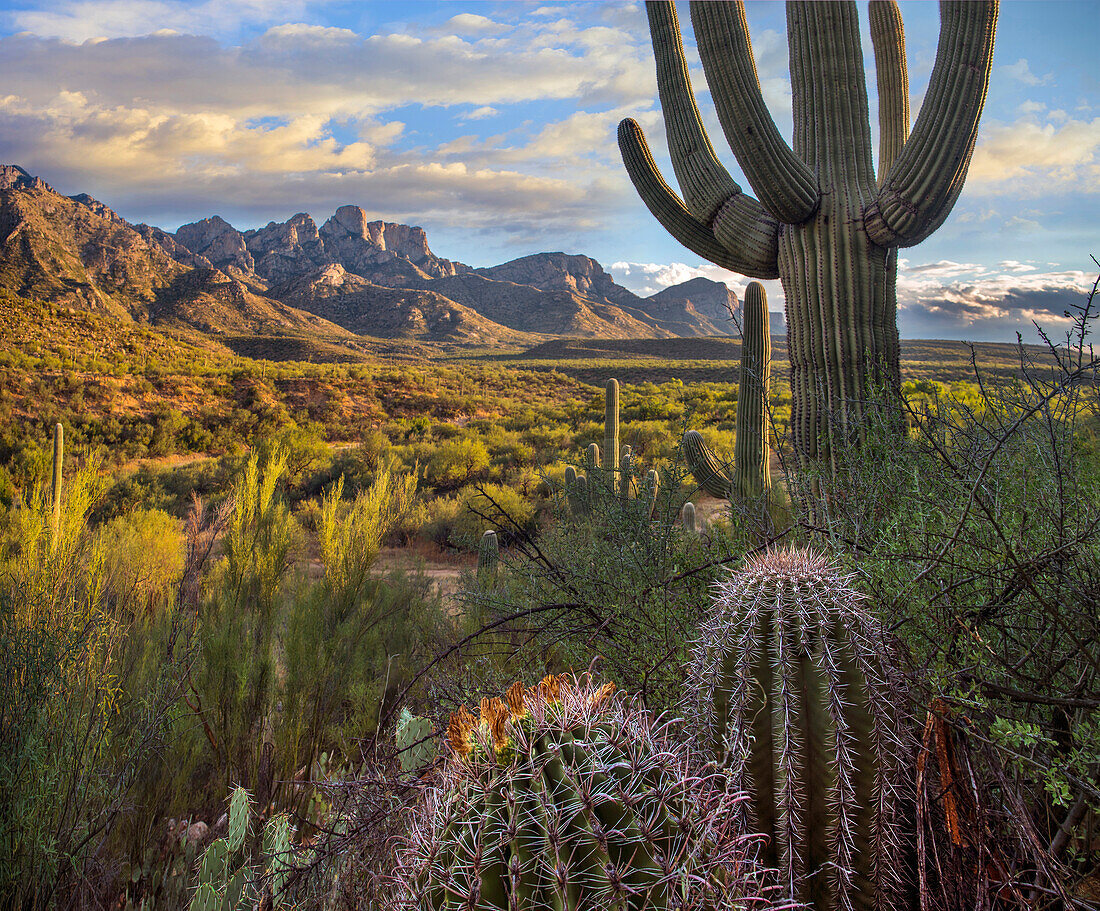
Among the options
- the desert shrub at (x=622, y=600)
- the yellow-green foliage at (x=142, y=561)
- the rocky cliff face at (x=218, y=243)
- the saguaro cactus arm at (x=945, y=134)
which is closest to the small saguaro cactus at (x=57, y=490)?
the yellow-green foliage at (x=142, y=561)

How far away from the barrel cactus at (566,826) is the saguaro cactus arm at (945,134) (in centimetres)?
559

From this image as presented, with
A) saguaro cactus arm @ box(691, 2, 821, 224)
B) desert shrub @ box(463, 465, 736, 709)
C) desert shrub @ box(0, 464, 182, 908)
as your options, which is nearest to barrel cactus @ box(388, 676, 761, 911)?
desert shrub @ box(463, 465, 736, 709)

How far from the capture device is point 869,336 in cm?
560

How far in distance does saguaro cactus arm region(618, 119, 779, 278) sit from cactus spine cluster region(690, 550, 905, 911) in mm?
5039

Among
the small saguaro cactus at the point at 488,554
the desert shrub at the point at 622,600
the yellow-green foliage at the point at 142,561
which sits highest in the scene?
the desert shrub at the point at 622,600

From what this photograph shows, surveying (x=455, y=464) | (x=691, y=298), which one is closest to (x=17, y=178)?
(x=455, y=464)

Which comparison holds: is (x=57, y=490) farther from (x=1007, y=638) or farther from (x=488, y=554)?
(x=1007, y=638)

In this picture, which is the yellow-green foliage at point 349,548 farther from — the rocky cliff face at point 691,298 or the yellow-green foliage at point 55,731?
the rocky cliff face at point 691,298

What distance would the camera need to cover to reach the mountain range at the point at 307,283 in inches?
1892

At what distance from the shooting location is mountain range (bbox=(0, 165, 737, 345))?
4806 centimetres

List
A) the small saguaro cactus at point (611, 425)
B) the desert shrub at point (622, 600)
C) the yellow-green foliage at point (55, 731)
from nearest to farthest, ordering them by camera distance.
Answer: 1. the yellow-green foliage at point (55, 731)
2. the desert shrub at point (622, 600)
3. the small saguaro cactus at point (611, 425)

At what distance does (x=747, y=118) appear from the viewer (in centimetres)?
593

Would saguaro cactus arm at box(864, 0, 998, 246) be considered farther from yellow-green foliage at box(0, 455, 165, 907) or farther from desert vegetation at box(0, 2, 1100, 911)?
yellow-green foliage at box(0, 455, 165, 907)

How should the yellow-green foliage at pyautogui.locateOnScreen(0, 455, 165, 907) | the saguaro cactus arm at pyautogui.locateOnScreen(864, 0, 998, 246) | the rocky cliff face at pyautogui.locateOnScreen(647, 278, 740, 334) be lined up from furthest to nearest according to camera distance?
1. the rocky cliff face at pyautogui.locateOnScreen(647, 278, 740, 334)
2. the saguaro cactus arm at pyautogui.locateOnScreen(864, 0, 998, 246)
3. the yellow-green foliage at pyautogui.locateOnScreen(0, 455, 165, 907)
